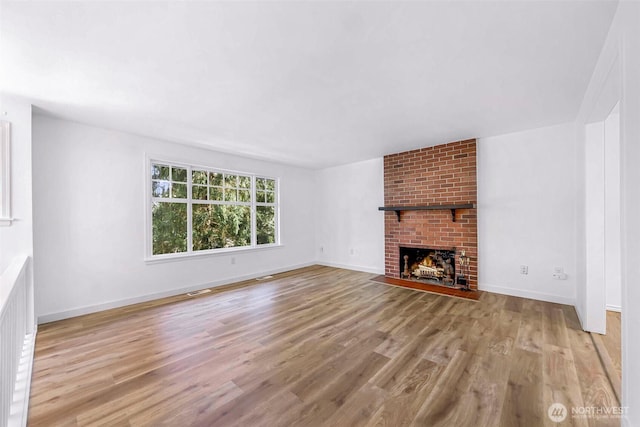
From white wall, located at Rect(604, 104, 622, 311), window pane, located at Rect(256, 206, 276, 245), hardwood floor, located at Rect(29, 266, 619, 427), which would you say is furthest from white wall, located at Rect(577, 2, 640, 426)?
window pane, located at Rect(256, 206, 276, 245)

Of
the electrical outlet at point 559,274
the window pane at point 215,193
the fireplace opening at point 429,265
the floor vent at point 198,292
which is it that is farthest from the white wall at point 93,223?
the electrical outlet at point 559,274

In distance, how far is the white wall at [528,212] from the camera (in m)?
3.45

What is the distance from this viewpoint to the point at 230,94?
2.49m

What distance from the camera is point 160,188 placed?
4.04 m

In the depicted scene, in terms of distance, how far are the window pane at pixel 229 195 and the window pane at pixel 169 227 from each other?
784mm

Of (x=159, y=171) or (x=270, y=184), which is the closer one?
(x=159, y=171)

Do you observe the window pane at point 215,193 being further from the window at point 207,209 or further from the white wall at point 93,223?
the white wall at point 93,223

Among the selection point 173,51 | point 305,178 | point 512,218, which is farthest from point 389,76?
point 305,178

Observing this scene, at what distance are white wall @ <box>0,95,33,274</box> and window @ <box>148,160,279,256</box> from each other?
1.27 meters

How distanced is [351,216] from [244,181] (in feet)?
7.99

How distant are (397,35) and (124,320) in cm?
397

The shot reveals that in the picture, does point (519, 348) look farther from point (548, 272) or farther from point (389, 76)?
point (389, 76)
